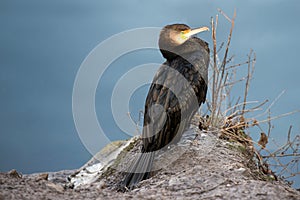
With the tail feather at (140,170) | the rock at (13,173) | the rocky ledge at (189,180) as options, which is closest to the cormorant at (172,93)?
the tail feather at (140,170)

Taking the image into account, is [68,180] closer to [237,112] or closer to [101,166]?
[101,166]

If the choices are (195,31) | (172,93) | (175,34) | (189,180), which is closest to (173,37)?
(175,34)

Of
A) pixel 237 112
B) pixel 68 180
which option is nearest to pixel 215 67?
pixel 237 112

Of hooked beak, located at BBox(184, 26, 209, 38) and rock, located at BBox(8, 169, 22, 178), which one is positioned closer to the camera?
rock, located at BBox(8, 169, 22, 178)

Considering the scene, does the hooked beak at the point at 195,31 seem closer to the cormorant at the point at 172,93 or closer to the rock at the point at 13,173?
the cormorant at the point at 172,93

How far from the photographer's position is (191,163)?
169 inches

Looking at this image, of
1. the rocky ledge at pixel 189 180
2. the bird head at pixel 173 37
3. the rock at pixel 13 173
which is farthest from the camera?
the bird head at pixel 173 37

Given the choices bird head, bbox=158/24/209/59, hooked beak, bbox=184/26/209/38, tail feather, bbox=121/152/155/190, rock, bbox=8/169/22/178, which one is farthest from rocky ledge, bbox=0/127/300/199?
hooked beak, bbox=184/26/209/38

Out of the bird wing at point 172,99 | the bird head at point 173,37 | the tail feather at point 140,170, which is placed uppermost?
the bird head at point 173,37

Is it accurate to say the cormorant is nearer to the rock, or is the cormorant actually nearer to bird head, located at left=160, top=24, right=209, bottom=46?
bird head, located at left=160, top=24, right=209, bottom=46

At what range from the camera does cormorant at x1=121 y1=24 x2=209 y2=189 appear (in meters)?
4.15

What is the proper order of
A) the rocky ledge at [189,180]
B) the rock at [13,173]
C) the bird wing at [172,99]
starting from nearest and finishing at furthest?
the rocky ledge at [189,180], the rock at [13,173], the bird wing at [172,99]

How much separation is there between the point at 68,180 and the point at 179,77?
2.57 meters

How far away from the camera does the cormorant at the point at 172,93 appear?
13.6 ft
